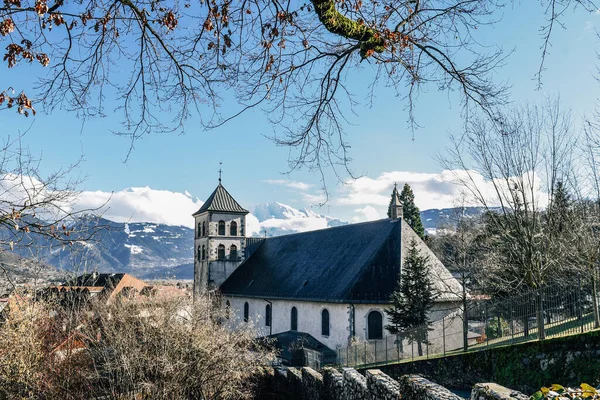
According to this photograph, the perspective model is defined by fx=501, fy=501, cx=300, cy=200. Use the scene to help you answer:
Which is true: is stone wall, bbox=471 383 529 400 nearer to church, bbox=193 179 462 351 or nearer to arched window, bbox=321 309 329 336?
church, bbox=193 179 462 351

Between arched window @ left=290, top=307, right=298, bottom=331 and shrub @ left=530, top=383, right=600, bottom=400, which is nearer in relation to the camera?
shrub @ left=530, top=383, right=600, bottom=400

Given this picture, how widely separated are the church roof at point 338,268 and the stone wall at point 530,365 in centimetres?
1069

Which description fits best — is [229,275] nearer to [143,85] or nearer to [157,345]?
[157,345]

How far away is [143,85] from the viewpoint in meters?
6.02

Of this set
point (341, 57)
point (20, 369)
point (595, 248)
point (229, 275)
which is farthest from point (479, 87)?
point (229, 275)

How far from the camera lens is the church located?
29438mm

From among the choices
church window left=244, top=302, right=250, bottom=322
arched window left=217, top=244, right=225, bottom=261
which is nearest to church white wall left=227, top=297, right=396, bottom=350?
church window left=244, top=302, right=250, bottom=322

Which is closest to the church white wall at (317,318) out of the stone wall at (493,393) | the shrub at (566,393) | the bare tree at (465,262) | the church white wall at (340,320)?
the church white wall at (340,320)

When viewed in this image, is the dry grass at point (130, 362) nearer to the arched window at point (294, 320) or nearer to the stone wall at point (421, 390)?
the stone wall at point (421, 390)

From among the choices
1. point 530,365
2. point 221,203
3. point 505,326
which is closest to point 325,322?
point 505,326

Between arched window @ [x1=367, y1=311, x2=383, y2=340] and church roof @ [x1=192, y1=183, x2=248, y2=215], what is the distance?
23226 millimetres

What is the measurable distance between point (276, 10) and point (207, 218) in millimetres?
43937

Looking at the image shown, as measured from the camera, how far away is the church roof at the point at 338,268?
3022 centimetres

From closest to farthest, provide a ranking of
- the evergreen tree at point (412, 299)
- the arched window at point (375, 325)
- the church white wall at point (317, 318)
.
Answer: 1. the evergreen tree at point (412, 299)
2. the arched window at point (375, 325)
3. the church white wall at point (317, 318)
